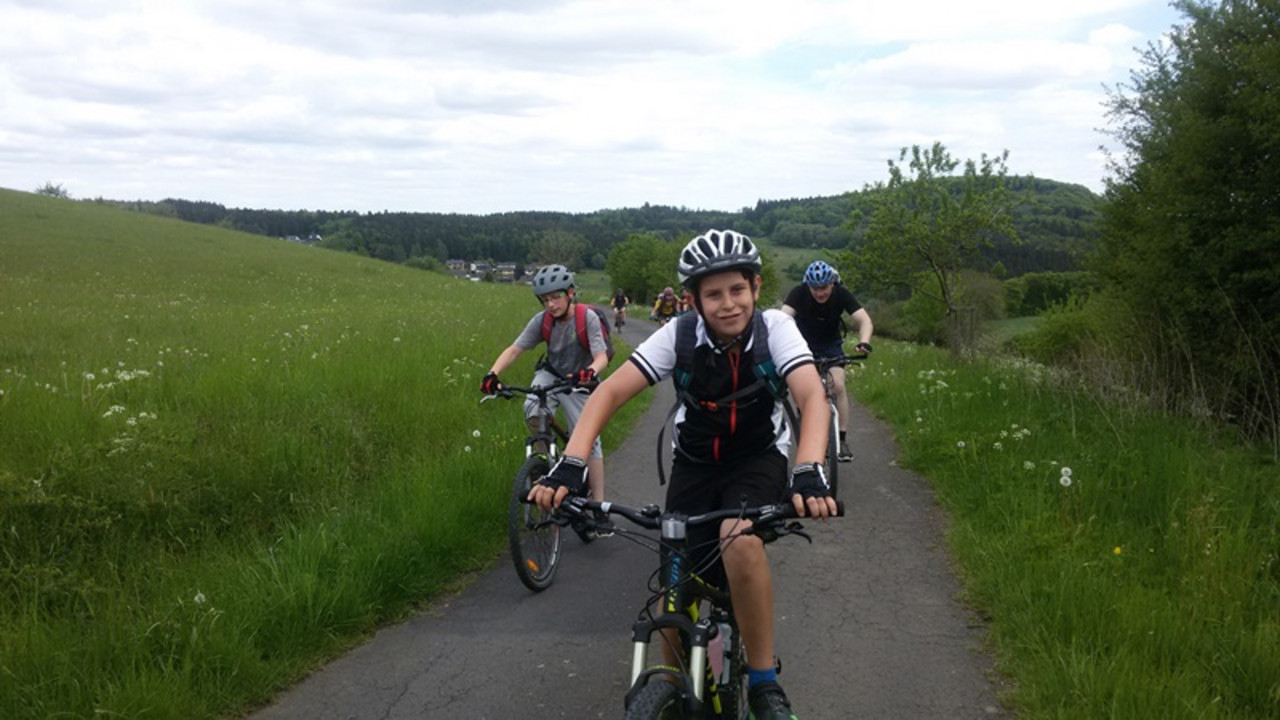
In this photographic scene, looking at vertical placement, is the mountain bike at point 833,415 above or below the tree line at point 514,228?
below

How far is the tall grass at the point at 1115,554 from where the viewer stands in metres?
3.96

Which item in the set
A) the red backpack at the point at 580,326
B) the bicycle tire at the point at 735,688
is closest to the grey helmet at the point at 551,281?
the red backpack at the point at 580,326

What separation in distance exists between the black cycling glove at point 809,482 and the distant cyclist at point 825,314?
5615 millimetres

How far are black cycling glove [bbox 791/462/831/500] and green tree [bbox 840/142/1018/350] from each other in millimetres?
19841

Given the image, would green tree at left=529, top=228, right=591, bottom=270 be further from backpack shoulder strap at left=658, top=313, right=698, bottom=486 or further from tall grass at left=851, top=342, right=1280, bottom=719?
backpack shoulder strap at left=658, top=313, right=698, bottom=486

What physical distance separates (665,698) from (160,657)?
264cm

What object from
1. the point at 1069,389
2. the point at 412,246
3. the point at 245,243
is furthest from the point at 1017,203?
the point at 412,246

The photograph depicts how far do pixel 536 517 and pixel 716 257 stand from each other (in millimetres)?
3143

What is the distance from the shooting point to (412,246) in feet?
375

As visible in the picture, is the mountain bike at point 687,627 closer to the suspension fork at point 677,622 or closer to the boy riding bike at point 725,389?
the suspension fork at point 677,622

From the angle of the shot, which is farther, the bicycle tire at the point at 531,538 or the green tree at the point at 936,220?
the green tree at the point at 936,220

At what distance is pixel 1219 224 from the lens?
401 inches

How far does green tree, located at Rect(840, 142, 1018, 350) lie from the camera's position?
22.6 m

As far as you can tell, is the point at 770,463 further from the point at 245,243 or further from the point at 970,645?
the point at 245,243
